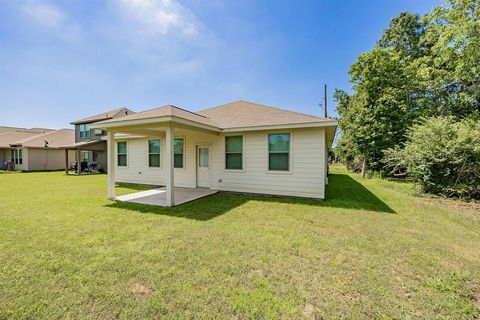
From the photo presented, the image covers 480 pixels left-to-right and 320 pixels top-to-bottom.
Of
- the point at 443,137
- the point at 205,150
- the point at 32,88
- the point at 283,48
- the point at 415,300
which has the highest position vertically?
the point at 283,48

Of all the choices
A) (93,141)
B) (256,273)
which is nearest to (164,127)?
(256,273)

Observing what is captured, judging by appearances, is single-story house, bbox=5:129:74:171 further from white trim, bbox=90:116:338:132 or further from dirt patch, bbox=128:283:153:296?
dirt patch, bbox=128:283:153:296

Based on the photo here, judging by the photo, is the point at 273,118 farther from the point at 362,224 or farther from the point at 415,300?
the point at 415,300

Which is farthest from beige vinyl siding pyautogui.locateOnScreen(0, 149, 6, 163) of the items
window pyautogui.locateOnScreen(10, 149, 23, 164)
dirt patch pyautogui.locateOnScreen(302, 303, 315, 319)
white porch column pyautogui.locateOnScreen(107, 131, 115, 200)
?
dirt patch pyautogui.locateOnScreen(302, 303, 315, 319)

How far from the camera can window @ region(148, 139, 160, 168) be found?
10.3 metres

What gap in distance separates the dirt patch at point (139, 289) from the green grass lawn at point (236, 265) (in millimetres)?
11

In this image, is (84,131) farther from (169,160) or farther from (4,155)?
(169,160)

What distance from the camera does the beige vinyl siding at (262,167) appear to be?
23.4 ft

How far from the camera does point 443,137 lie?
862 centimetres

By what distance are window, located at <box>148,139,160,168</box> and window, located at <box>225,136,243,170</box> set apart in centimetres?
400

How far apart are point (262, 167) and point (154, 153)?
586 cm

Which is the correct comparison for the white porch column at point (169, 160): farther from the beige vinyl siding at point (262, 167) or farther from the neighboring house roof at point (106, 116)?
the neighboring house roof at point (106, 116)

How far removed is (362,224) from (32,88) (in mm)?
18148

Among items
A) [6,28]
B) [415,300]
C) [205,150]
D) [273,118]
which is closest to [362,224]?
[415,300]
